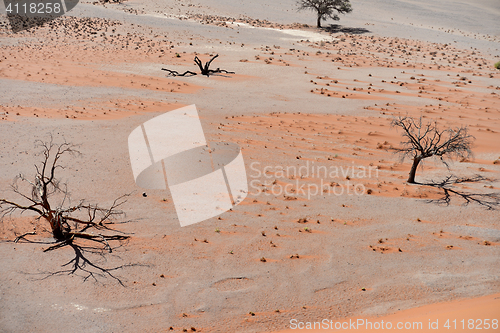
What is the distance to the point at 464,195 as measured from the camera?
35.8ft

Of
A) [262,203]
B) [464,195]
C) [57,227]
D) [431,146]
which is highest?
[431,146]

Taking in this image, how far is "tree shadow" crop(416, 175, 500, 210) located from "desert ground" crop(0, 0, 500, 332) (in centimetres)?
17

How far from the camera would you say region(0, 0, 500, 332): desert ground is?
22.9 ft

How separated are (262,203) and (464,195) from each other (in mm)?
5423

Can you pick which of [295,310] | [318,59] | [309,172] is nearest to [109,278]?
[295,310]

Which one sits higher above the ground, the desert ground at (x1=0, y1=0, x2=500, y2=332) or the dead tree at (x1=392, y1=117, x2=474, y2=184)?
the dead tree at (x1=392, y1=117, x2=474, y2=184)

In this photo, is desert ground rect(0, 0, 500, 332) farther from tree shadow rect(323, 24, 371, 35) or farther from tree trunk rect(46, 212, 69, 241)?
tree shadow rect(323, 24, 371, 35)

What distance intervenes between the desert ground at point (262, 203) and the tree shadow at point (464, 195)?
17 centimetres

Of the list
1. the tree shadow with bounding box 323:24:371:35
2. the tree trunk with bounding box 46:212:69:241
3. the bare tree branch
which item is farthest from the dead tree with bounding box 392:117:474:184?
the tree shadow with bounding box 323:24:371:35

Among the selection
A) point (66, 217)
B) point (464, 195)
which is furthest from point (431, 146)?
point (66, 217)

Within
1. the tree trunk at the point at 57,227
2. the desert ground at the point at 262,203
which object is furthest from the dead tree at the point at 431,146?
the tree trunk at the point at 57,227

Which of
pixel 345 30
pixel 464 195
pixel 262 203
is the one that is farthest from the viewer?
pixel 345 30

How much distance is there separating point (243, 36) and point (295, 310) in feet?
102

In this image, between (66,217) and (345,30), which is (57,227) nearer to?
(66,217)
